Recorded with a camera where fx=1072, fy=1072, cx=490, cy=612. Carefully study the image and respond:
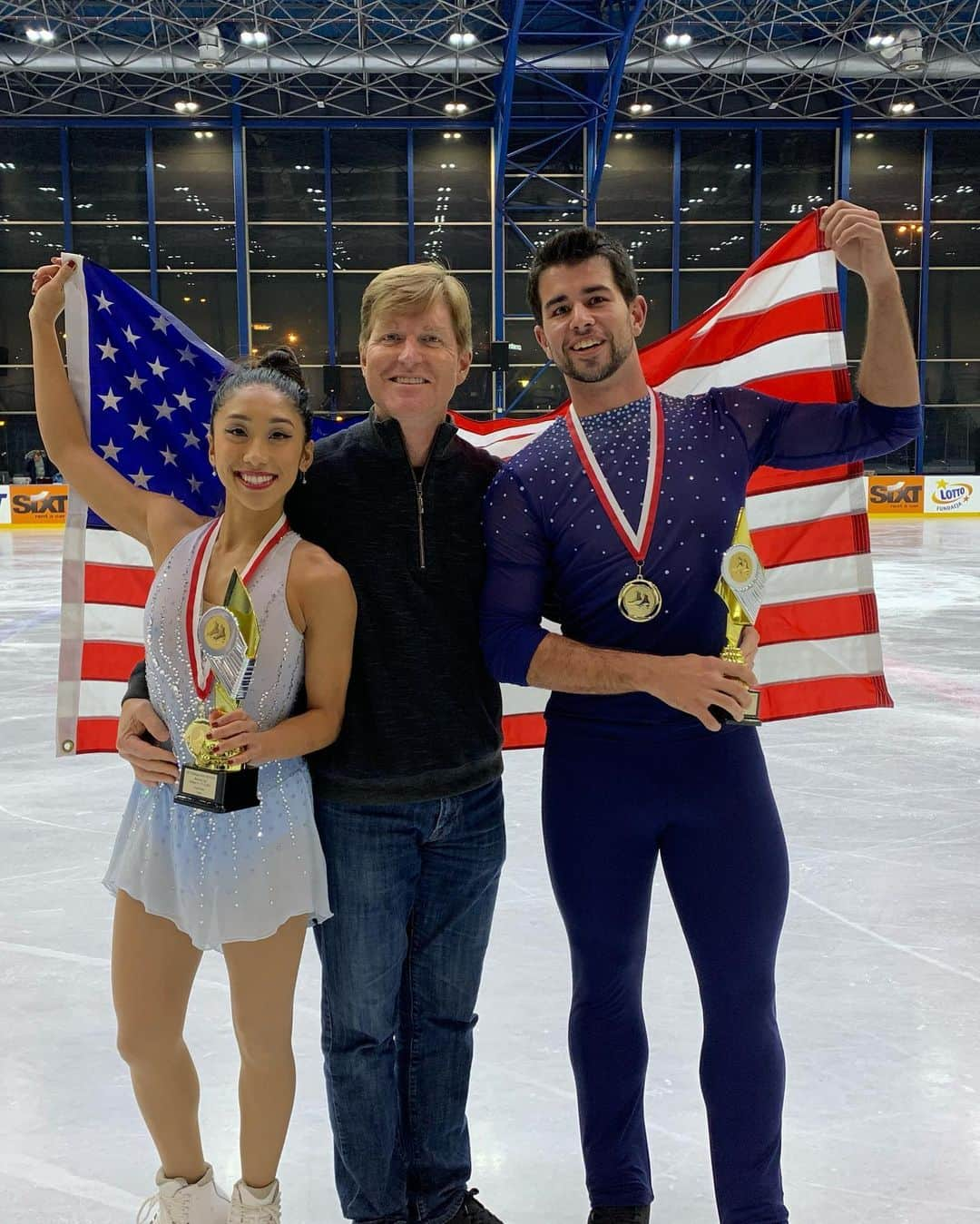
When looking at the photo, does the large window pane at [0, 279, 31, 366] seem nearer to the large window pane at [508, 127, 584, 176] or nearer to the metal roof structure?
the metal roof structure

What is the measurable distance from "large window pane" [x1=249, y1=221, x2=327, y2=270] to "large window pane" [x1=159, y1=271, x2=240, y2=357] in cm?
70

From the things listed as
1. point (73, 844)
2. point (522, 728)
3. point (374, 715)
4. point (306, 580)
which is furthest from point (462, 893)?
point (73, 844)

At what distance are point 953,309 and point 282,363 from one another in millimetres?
21058

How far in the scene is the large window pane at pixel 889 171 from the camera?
20188 millimetres

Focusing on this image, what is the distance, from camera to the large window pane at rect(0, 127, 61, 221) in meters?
19.8

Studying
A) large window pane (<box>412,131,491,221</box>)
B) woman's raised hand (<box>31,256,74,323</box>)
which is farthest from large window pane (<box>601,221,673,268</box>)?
woman's raised hand (<box>31,256,74,323</box>)

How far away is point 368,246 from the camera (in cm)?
2006

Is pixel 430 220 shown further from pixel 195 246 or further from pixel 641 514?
pixel 641 514

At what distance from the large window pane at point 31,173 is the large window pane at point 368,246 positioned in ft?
17.4

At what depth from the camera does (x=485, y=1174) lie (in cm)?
217

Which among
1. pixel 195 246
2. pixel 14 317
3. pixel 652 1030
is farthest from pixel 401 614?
pixel 14 317

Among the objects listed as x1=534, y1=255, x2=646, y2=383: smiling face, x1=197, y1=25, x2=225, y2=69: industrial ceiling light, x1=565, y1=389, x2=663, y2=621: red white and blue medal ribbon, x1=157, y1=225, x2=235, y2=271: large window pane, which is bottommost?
x1=565, y1=389, x2=663, y2=621: red white and blue medal ribbon

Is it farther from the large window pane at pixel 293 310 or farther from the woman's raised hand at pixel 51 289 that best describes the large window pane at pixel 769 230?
the woman's raised hand at pixel 51 289

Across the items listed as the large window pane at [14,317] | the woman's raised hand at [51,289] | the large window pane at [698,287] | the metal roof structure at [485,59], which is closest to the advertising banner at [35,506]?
the large window pane at [14,317]
